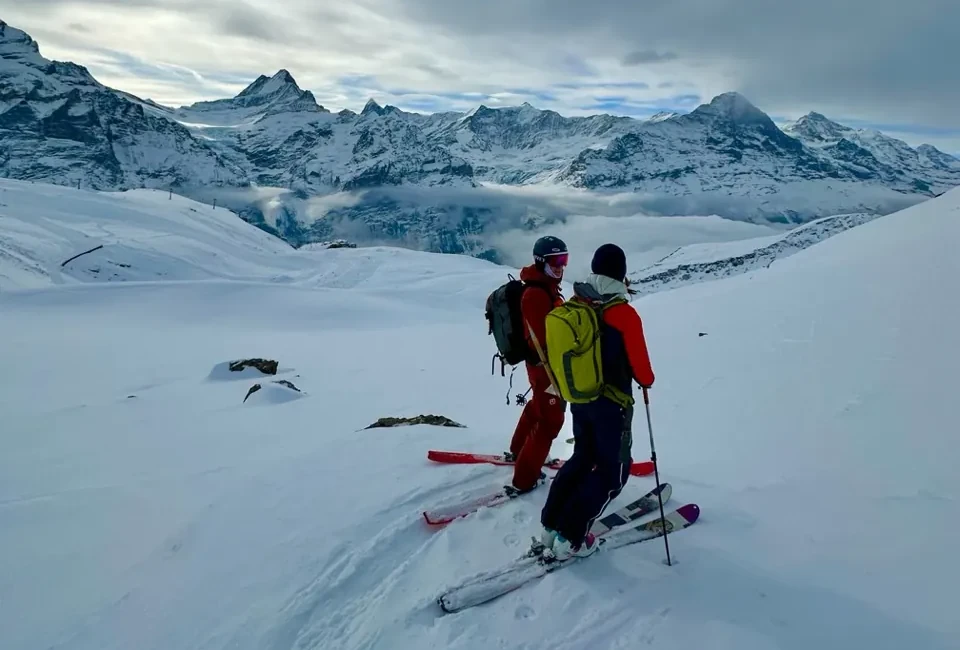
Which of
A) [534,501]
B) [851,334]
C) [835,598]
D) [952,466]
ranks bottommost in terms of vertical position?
[534,501]

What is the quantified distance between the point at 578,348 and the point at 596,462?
40.4 inches

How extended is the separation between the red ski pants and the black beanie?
1.40 m

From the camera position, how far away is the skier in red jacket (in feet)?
17.3

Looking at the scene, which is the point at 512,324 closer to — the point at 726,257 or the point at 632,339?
the point at 632,339

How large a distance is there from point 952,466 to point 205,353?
68.2ft

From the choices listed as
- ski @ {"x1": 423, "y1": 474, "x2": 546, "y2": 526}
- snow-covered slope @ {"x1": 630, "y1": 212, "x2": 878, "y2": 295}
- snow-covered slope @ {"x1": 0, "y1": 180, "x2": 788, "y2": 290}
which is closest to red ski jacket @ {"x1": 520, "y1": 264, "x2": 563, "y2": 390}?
ski @ {"x1": 423, "y1": 474, "x2": 546, "y2": 526}

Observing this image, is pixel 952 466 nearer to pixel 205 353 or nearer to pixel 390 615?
pixel 390 615

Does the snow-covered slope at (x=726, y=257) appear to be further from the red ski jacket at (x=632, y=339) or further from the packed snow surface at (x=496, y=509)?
the red ski jacket at (x=632, y=339)

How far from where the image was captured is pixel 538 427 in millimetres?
5820

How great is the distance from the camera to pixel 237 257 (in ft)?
184

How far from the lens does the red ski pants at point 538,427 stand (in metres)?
5.68

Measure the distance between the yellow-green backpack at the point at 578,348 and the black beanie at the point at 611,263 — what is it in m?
0.23

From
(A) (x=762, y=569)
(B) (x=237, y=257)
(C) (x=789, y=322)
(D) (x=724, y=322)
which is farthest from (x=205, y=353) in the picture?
(B) (x=237, y=257)

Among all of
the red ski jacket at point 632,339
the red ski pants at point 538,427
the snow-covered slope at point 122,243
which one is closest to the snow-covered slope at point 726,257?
the snow-covered slope at point 122,243
